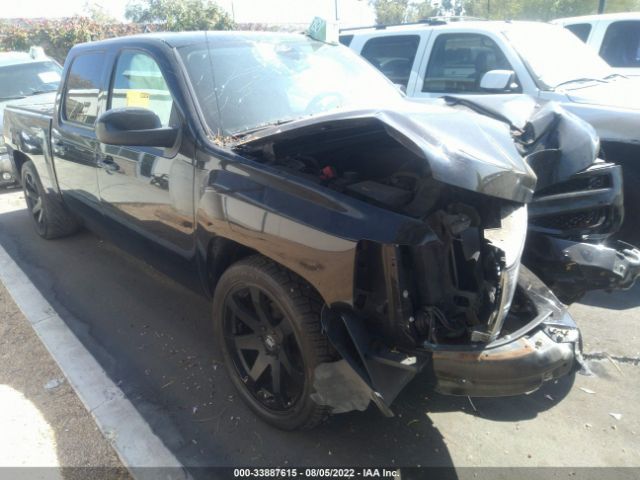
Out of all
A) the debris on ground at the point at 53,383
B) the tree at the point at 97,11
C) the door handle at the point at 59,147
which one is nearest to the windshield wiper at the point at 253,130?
the debris on ground at the point at 53,383

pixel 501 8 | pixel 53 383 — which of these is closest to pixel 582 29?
pixel 53 383

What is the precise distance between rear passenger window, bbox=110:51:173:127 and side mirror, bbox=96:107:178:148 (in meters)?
0.20

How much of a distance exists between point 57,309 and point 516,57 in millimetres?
4697

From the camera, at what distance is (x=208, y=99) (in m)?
2.82

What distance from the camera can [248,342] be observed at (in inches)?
105

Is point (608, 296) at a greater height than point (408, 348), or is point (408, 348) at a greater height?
point (408, 348)

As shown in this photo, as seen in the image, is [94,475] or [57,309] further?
[57,309]

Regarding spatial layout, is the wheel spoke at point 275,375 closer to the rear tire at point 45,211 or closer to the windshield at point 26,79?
the rear tire at point 45,211

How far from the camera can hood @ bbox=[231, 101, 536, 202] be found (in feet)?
6.20

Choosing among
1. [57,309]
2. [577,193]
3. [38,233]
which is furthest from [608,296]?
[38,233]

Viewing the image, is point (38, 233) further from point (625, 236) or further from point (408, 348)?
point (625, 236)

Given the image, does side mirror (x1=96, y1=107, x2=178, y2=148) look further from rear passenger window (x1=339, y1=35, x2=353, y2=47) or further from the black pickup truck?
rear passenger window (x1=339, y1=35, x2=353, y2=47)

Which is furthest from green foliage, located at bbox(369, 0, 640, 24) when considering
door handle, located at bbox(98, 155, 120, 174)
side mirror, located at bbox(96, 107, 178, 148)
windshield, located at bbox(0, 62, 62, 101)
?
side mirror, located at bbox(96, 107, 178, 148)

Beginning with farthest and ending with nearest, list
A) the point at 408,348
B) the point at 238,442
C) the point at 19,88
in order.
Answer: the point at 19,88 → the point at 238,442 → the point at 408,348
